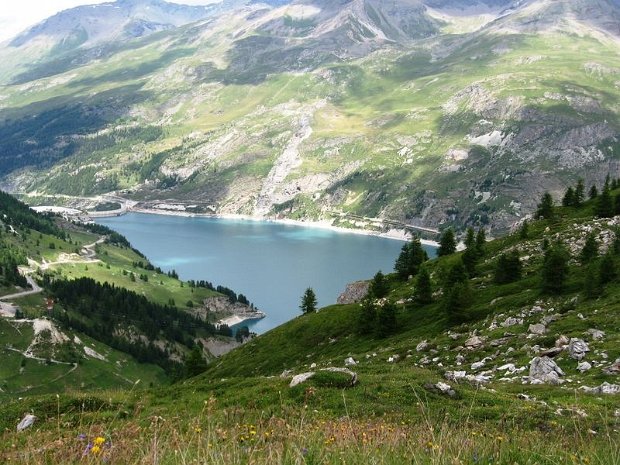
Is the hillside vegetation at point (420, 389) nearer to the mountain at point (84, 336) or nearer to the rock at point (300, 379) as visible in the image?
the rock at point (300, 379)

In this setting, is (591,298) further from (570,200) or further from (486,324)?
(570,200)

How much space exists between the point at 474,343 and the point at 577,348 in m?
8.44

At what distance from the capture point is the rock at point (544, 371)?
26075mm

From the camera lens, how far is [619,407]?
19.1 metres

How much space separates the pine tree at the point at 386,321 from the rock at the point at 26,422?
3620cm

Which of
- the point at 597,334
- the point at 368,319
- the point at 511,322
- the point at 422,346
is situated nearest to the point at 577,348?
the point at 597,334

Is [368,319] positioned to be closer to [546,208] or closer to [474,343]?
[474,343]

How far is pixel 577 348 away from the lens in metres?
29.1

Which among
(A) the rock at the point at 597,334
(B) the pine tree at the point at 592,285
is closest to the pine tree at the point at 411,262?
(B) the pine tree at the point at 592,285

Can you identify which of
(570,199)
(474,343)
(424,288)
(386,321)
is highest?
(474,343)

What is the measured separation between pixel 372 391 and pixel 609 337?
16651 mm

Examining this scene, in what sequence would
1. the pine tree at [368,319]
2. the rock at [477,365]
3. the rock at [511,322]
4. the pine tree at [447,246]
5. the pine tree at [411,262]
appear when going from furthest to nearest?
the pine tree at [447,246]
the pine tree at [411,262]
the pine tree at [368,319]
the rock at [511,322]
the rock at [477,365]

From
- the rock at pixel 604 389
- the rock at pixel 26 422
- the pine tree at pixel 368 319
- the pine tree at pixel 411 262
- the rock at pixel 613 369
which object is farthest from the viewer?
the pine tree at pixel 411 262

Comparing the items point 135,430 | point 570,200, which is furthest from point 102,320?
point 135,430
